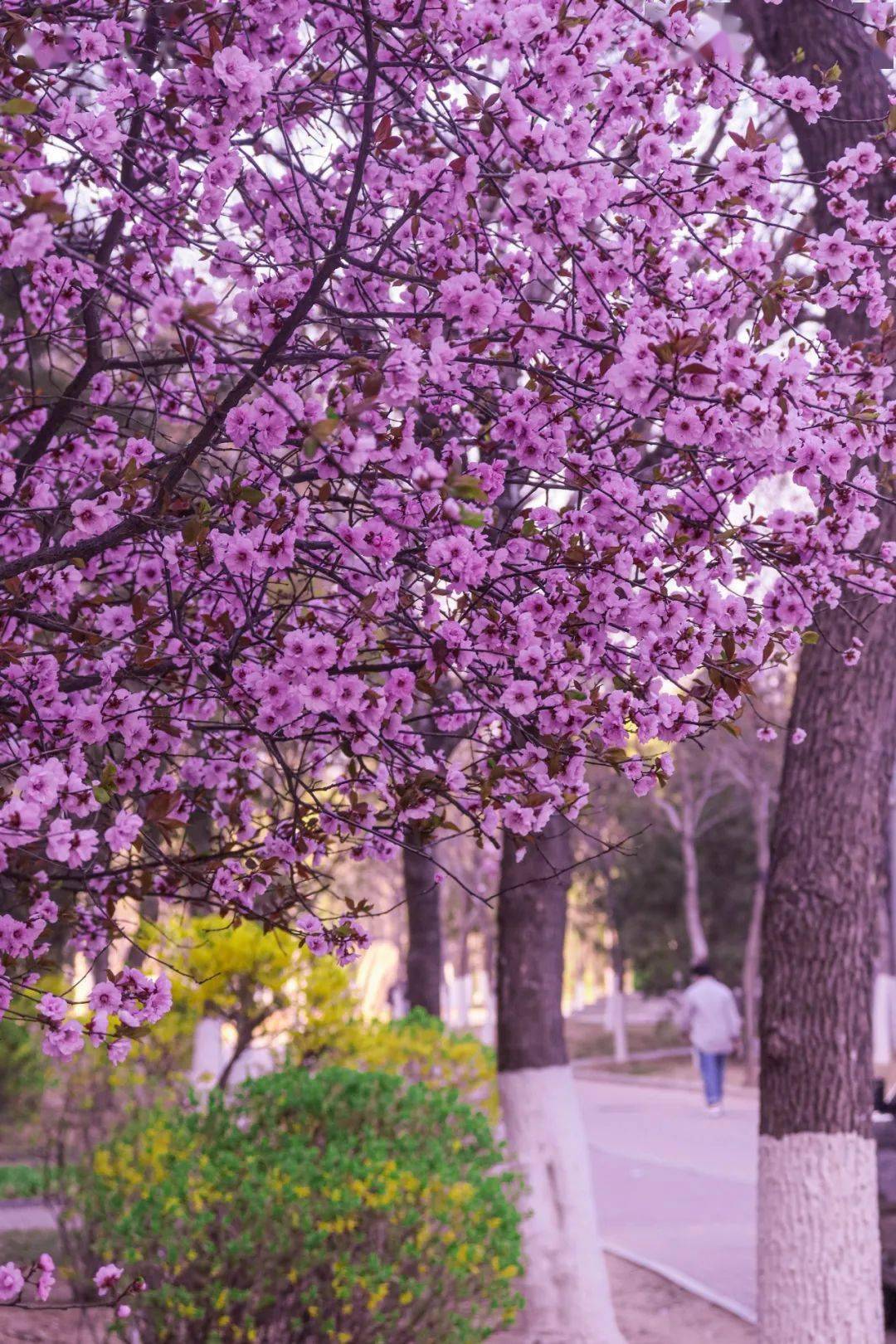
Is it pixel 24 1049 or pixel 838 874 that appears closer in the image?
pixel 838 874

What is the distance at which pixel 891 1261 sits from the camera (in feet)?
27.9

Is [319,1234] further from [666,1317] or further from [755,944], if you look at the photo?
[755,944]

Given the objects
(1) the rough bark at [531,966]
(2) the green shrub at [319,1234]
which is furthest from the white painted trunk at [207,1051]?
(2) the green shrub at [319,1234]

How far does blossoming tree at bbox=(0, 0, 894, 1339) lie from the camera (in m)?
2.97

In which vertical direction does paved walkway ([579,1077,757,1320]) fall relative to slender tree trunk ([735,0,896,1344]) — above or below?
below

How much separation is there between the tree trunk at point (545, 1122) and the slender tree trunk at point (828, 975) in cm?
152

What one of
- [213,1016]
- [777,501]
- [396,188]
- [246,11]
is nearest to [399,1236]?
[213,1016]

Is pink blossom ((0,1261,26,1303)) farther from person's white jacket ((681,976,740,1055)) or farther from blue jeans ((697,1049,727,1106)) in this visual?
blue jeans ((697,1049,727,1106))

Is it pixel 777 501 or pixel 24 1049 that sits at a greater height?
pixel 777 501

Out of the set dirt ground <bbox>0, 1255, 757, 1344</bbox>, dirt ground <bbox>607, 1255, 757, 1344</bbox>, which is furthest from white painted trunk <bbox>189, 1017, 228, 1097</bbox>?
dirt ground <bbox>607, 1255, 757, 1344</bbox>

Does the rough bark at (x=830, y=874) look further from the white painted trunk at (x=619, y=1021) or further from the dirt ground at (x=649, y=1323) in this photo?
the white painted trunk at (x=619, y=1021)

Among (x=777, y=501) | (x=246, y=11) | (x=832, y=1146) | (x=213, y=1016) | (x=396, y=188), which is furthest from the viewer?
(x=777, y=501)

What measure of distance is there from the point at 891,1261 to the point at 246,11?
786cm

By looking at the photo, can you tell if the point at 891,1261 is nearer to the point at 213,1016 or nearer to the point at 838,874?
the point at 838,874
